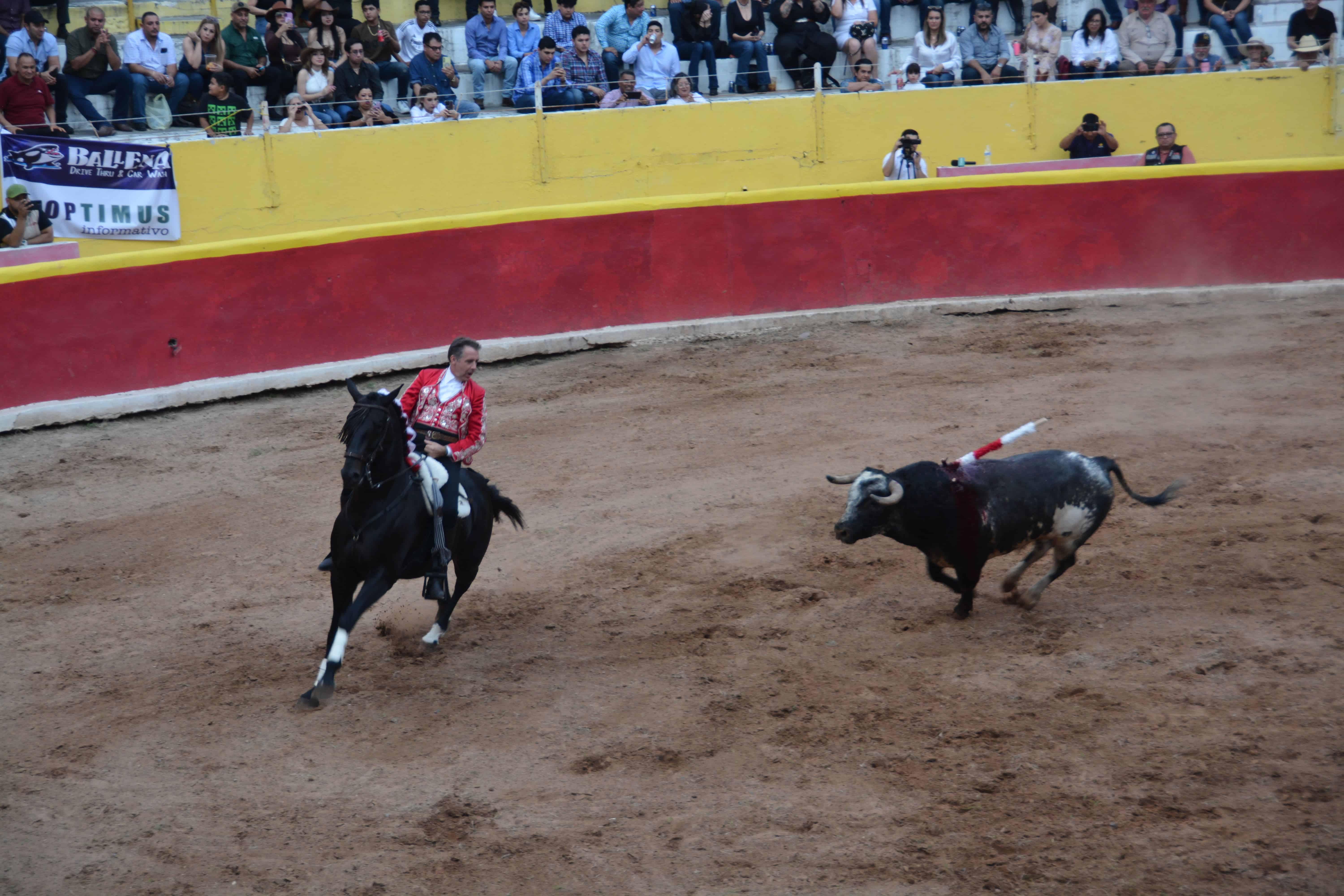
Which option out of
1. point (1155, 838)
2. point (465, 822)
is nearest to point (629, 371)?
point (465, 822)

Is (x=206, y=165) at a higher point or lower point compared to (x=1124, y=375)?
higher

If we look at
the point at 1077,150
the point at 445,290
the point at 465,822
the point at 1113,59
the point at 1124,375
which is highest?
the point at 1113,59

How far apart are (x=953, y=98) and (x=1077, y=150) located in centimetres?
170

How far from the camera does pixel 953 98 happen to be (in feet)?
54.5

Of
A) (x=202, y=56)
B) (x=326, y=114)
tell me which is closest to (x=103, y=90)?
(x=202, y=56)

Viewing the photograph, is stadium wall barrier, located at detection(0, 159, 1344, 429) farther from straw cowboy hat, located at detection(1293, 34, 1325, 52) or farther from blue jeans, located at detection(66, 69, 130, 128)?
blue jeans, located at detection(66, 69, 130, 128)

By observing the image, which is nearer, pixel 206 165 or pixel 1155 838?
pixel 1155 838

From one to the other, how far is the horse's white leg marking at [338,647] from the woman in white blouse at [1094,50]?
14.2 meters

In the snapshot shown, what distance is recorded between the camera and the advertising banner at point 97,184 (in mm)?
13219

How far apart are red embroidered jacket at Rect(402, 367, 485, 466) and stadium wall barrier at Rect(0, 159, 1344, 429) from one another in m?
5.42

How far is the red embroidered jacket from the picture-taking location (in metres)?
7.62

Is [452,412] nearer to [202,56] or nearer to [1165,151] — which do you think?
[202,56]

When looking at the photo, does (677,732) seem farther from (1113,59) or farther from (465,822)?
(1113,59)

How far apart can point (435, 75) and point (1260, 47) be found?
10.7 meters
